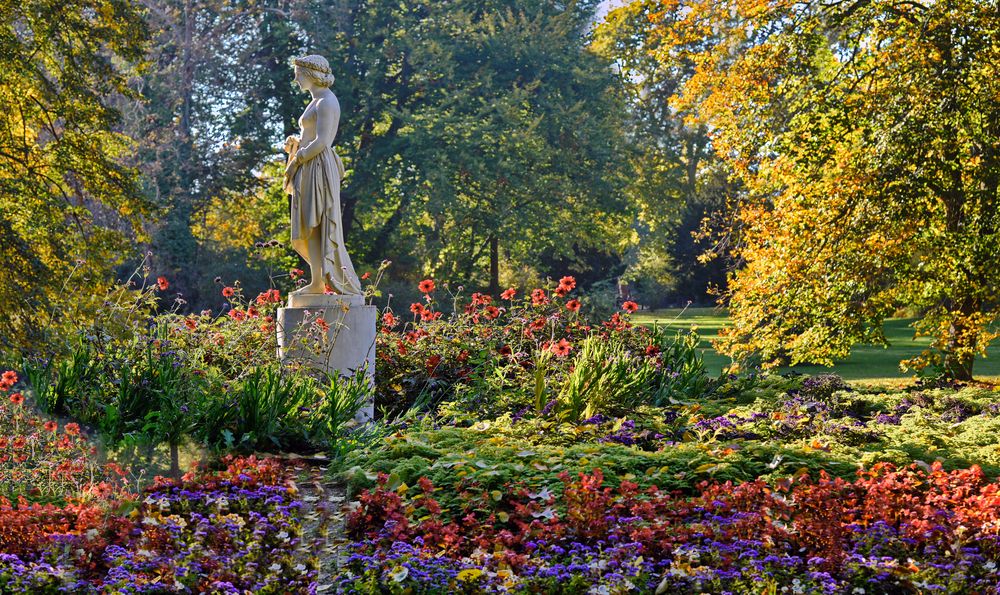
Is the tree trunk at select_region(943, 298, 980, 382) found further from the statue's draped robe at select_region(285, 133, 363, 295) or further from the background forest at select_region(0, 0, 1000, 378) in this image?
the statue's draped robe at select_region(285, 133, 363, 295)

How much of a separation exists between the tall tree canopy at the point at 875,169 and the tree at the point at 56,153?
7576 mm

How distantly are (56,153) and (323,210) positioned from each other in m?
5.86

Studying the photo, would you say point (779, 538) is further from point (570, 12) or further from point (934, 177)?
point (570, 12)

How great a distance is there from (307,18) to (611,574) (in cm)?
2056

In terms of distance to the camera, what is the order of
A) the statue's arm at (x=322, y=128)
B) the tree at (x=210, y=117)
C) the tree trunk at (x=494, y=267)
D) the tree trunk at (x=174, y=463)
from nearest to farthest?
the tree trunk at (x=174, y=463), the statue's arm at (x=322, y=128), the tree at (x=210, y=117), the tree trunk at (x=494, y=267)

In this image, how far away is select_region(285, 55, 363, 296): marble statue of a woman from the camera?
8750 millimetres

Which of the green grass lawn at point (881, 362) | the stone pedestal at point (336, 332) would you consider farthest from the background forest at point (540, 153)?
the stone pedestal at point (336, 332)

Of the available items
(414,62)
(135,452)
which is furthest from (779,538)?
(414,62)

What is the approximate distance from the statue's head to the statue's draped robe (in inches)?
24.5

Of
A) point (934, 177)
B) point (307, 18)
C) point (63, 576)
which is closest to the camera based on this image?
point (63, 576)

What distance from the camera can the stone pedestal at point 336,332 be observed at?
8484mm

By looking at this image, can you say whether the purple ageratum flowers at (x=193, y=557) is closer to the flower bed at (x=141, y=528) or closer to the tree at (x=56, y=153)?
the flower bed at (x=141, y=528)

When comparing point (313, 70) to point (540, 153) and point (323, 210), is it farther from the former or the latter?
point (540, 153)

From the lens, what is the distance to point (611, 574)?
3.88m
